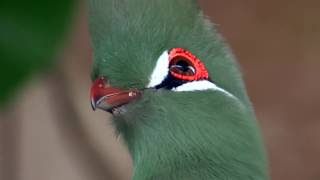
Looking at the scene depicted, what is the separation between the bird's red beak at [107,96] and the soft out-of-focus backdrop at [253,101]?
2.58 meters

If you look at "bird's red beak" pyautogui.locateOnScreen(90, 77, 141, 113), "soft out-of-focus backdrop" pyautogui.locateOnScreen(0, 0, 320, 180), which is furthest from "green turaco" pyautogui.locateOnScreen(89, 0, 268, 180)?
"soft out-of-focus backdrop" pyautogui.locateOnScreen(0, 0, 320, 180)

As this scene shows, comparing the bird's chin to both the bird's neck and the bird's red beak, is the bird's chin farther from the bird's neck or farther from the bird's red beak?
the bird's neck

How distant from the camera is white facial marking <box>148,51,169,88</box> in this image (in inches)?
68.4

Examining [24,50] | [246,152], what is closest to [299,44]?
A: [246,152]

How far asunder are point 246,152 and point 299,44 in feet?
9.04

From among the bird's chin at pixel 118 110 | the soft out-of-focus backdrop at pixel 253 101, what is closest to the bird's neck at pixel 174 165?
the bird's chin at pixel 118 110

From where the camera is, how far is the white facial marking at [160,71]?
1738 millimetres

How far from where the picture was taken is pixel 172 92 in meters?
1.81

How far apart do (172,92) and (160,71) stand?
0.08 meters

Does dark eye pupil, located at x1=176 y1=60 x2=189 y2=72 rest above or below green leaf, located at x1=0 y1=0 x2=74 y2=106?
above

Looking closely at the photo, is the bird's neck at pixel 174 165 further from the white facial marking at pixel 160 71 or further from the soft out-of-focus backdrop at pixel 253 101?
the soft out-of-focus backdrop at pixel 253 101

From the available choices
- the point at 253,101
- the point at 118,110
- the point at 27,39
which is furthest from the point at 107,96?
the point at 253,101

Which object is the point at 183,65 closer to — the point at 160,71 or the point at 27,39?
the point at 160,71

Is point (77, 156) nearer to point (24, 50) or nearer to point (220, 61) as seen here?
point (220, 61)
